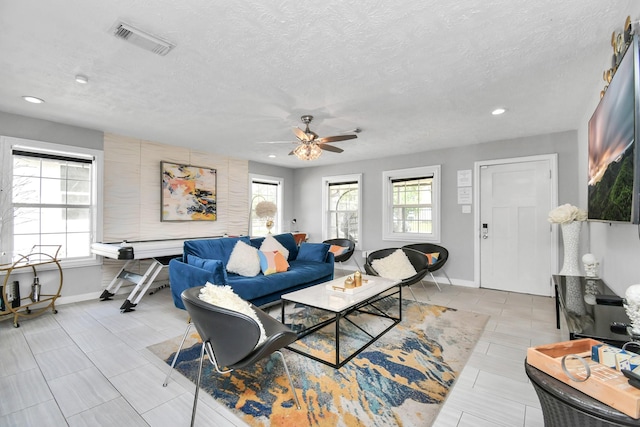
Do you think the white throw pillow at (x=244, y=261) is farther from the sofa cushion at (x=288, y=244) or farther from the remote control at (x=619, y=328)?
the remote control at (x=619, y=328)

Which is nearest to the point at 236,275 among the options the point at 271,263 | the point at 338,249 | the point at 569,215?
the point at 271,263

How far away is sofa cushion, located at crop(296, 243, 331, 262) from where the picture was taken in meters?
4.53

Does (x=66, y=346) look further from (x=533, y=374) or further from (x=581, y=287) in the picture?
(x=581, y=287)

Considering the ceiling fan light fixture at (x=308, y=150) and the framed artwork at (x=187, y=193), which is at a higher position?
the ceiling fan light fixture at (x=308, y=150)

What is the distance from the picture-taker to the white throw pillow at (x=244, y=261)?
351 cm

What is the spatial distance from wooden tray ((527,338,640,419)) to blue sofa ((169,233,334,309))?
258 cm

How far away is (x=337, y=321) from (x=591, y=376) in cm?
159

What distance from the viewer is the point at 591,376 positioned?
0.97 metres

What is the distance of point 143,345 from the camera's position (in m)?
2.71

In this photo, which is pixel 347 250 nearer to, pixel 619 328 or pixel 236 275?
pixel 236 275

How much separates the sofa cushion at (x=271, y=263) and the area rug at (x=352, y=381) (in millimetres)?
1061

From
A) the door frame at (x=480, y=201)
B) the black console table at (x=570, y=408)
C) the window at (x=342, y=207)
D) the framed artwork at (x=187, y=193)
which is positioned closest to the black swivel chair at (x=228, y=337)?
the black console table at (x=570, y=408)

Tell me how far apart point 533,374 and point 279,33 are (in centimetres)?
229

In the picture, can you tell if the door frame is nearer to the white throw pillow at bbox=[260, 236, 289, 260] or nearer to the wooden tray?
the white throw pillow at bbox=[260, 236, 289, 260]
